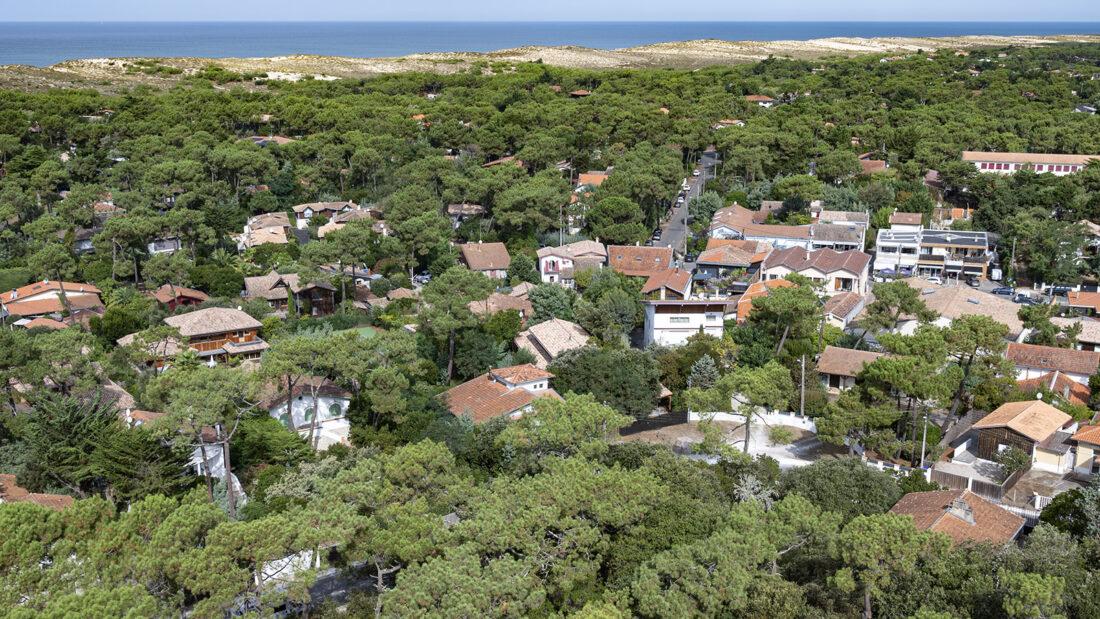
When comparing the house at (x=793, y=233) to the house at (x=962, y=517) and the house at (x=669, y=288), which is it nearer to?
the house at (x=669, y=288)

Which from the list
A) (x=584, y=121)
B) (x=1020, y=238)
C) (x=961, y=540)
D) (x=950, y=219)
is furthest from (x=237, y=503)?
(x=584, y=121)

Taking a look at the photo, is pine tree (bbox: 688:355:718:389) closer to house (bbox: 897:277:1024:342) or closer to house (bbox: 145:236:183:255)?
house (bbox: 897:277:1024:342)

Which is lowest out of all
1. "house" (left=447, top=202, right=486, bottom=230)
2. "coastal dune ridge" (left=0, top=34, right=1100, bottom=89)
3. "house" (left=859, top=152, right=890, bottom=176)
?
"house" (left=447, top=202, right=486, bottom=230)

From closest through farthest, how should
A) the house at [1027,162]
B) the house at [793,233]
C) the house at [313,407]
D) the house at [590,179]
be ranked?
the house at [313,407] → the house at [793,233] → the house at [590,179] → the house at [1027,162]

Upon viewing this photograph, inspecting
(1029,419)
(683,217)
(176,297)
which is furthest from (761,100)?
(1029,419)

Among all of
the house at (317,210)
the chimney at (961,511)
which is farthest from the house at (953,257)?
the house at (317,210)

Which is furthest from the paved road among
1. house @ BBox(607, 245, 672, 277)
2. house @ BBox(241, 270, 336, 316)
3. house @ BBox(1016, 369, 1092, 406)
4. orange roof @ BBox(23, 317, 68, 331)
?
orange roof @ BBox(23, 317, 68, 331)

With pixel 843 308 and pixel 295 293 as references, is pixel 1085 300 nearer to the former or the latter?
pixel 843 308
